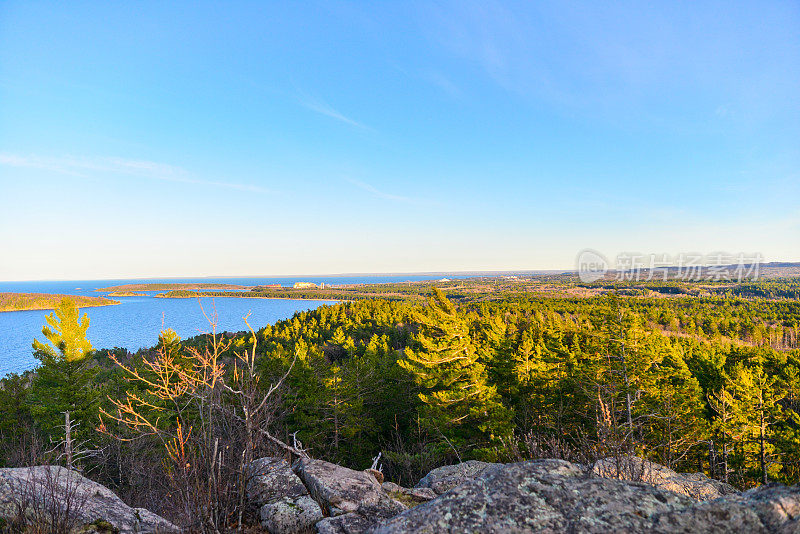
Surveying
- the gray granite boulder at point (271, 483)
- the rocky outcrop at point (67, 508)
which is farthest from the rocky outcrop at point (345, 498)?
the rocky outcrop at point (67, 508)

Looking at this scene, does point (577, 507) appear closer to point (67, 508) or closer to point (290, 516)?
point (290, 516)

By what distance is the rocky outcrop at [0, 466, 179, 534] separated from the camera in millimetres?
4535

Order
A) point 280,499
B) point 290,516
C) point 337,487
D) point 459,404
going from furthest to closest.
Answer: point 459,404, point 337,487, point 280,499, point 290,516

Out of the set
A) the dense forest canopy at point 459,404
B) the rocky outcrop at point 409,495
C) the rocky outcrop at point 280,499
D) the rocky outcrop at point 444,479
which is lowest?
the dense forest canopy at point 459,404

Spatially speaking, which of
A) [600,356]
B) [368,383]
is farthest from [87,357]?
[600,356]

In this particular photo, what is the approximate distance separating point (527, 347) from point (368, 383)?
12.9 meters

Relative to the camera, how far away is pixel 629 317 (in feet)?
71.0

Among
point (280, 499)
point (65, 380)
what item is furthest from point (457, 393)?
point (65, 380)

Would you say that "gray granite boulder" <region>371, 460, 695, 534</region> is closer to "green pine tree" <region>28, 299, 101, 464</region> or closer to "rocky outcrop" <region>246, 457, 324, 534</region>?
"rocky outcrop" <region>246, 457, 324, 534</region>

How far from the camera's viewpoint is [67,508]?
170 inches

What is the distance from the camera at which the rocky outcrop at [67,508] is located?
14.9 ft

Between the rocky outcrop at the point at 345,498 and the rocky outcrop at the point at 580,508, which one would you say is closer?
the rocky outcrop at the point at 580,508

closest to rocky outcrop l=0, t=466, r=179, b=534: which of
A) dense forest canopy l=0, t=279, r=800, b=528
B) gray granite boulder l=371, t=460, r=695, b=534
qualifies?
gray granite boulder l=371, t=460, r=695, b=534

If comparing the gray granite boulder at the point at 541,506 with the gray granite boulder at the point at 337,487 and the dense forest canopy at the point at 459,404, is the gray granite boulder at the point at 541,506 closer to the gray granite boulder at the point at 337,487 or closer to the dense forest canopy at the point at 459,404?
the gray granite boulder at the point at 337,487
